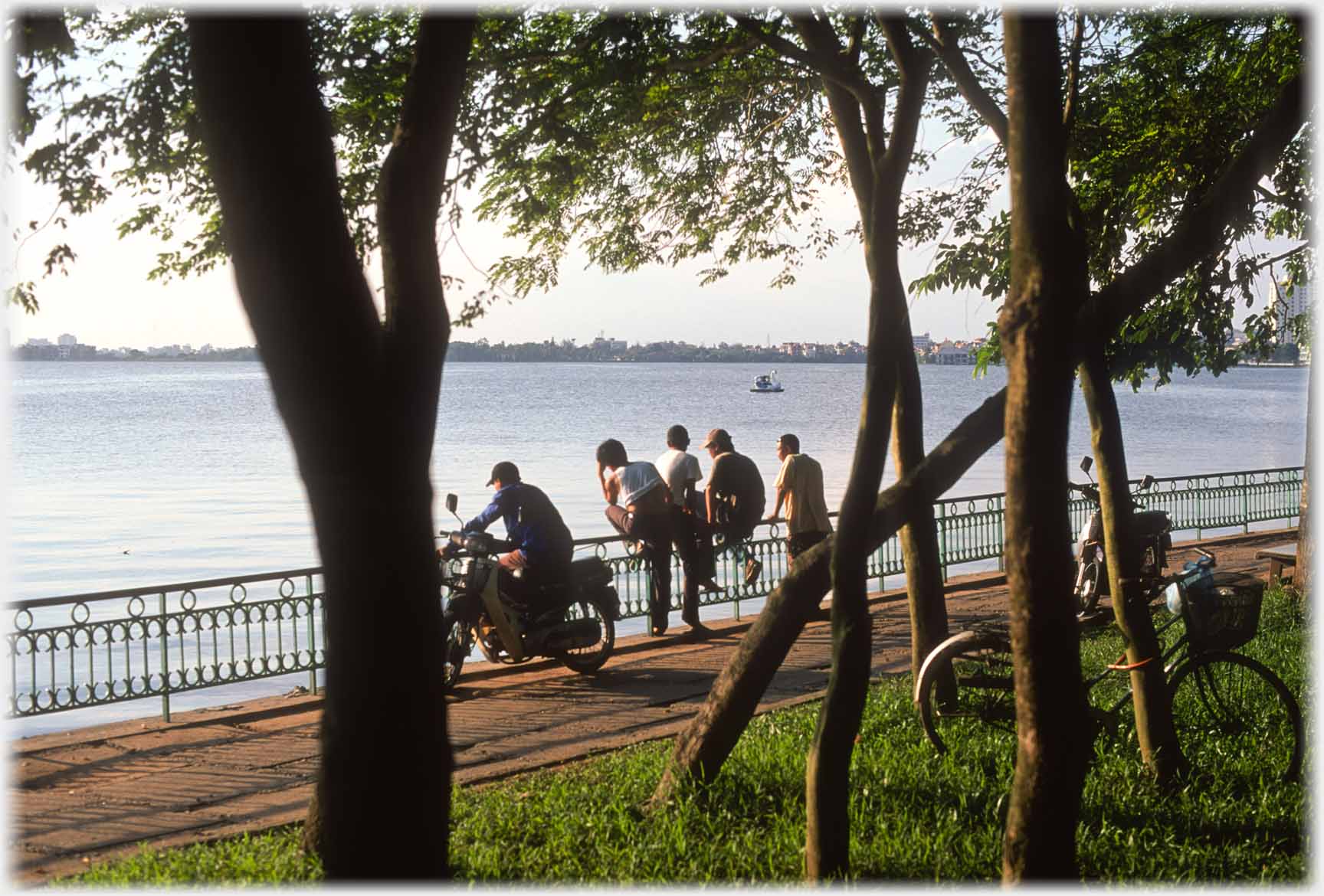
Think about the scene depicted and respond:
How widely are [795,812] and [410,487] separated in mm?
2837

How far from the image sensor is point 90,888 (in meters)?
5.80

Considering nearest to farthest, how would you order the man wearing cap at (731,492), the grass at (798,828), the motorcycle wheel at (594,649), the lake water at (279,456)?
the grass at (798,828) → the motorcycle wheel at (594,649) → the man wearing cap at (731,492) → the lake water at (279,456)

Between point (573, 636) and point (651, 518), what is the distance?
2.28m

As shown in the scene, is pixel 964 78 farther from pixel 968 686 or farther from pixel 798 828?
pixel 798 828

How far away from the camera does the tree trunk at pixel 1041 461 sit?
15.5 ft

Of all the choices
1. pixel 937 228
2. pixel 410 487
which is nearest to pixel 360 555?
pixel 410 487

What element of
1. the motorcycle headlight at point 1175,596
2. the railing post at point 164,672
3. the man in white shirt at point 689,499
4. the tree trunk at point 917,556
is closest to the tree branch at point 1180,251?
the motorcycle headlight at point 1175,596

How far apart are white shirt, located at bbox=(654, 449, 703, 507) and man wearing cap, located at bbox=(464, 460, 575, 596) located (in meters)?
2.60

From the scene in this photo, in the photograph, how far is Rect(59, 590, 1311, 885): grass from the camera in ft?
18.7

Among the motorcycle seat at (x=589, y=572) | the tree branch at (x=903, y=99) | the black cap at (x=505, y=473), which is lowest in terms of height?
the motorcycle seat at (x=589, y=572)

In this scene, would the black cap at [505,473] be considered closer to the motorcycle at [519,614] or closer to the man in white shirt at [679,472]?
the motorcycle at [519,614]

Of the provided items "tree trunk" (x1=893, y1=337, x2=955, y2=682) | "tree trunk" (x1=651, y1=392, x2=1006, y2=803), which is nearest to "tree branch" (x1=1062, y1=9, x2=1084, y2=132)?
"tree trunk" (x1=893, y1=337, x2=955, y2=682)

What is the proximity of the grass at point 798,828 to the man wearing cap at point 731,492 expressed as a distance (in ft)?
Result: 20.8

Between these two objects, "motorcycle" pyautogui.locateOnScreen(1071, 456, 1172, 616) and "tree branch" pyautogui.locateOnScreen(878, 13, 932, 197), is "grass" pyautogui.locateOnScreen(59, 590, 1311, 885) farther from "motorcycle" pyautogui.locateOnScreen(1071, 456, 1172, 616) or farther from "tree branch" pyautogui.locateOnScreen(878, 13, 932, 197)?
"motorcycle" pyautogui.locateOnScreen(1071, 456, 1172, 616)
